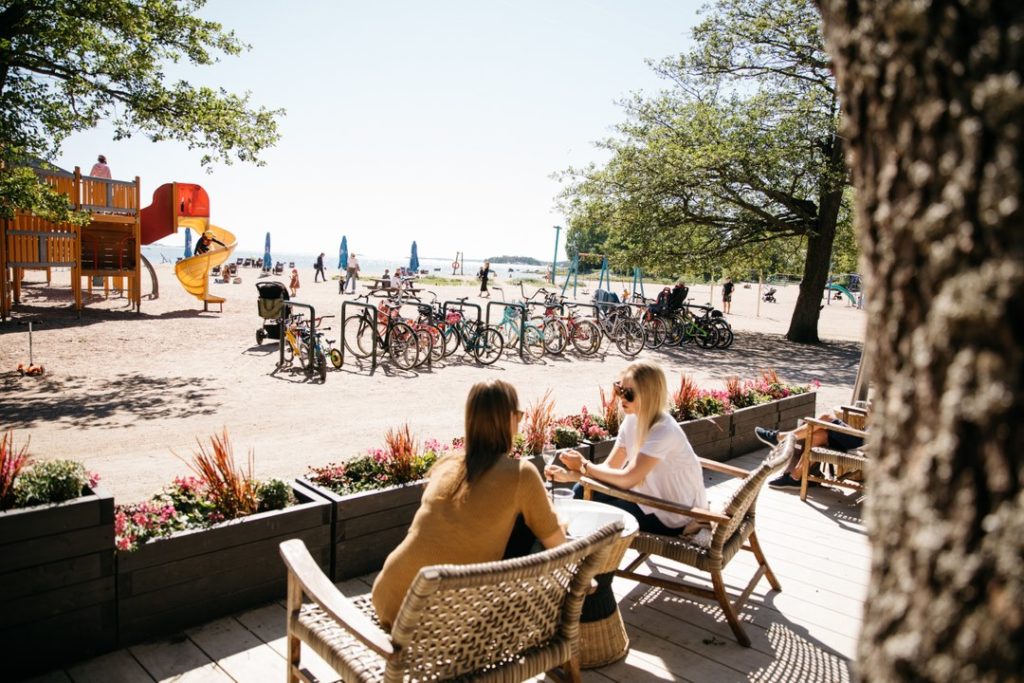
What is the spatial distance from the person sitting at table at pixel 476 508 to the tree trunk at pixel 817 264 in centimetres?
1941

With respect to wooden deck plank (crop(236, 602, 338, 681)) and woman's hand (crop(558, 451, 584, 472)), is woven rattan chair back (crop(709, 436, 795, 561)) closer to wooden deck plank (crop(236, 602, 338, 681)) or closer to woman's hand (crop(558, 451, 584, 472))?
woman's hand (crop(558, 451, 584, 472))

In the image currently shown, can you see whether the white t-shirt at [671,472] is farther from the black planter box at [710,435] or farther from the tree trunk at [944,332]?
the tree trunk at [944,332]

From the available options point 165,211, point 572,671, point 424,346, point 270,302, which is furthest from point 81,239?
point 572,671

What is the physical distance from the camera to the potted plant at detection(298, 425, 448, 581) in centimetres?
415

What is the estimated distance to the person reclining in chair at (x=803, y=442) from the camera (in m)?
6.25

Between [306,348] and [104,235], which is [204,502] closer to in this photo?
[306,348]

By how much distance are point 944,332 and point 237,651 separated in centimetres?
345

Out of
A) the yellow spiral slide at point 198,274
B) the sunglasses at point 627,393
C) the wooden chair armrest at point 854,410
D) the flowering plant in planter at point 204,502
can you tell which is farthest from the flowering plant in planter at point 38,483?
the yellow spiral slide at point 198,274

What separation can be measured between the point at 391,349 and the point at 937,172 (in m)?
12.3

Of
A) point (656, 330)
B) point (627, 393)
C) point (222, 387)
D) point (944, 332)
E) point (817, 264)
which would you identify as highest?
point (817, 264)

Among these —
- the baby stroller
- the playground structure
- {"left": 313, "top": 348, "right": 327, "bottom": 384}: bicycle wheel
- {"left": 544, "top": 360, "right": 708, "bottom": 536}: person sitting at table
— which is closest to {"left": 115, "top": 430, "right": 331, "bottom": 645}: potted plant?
{"left": 544, "top": 360, "right": 708, "bottom": 536}: person sitting at table

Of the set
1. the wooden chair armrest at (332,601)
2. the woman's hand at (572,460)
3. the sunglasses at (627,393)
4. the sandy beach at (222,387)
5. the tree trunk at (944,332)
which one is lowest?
the sandy beach at (222,387)

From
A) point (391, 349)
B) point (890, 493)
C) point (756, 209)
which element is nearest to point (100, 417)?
point (391, 349)

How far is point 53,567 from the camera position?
124 inches
